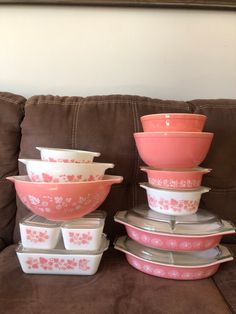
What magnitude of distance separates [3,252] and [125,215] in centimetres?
37

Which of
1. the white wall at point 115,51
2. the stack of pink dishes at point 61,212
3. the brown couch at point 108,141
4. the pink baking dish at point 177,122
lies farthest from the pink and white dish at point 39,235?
the white wall at point 115,51

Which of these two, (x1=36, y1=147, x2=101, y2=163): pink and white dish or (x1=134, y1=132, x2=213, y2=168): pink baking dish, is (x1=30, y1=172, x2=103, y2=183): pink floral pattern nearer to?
(x1=36, y1=147, x2=101, y2=163): pink and white dish

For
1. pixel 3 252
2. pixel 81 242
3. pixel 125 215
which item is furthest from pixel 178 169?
pixel 3 252

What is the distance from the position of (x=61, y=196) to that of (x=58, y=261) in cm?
17

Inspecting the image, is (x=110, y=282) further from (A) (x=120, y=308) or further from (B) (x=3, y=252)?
(B) (x=3, y=252)

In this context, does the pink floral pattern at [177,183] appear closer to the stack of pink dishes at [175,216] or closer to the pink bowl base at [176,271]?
the stack of pink dishes at [175,216]

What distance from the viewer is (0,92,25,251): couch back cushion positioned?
86cm

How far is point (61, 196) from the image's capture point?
2.06 ft

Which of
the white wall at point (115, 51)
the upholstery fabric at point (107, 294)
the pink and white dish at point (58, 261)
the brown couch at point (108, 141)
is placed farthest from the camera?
the white wall at point (115, 51)

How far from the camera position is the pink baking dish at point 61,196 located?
625 mm

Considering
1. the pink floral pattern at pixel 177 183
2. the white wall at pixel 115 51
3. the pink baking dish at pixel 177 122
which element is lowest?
the pink floral pattern at pixel 177 183

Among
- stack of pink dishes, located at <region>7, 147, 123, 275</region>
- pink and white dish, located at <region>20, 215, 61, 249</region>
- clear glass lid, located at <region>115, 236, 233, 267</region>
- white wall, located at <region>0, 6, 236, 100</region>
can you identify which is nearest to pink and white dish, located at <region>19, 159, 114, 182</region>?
stack of pink dishes, located at <region>7, 147, 123, 275</region>

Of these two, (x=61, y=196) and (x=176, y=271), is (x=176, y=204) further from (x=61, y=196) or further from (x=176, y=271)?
(x=61, y=196)

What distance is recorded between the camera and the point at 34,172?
26.0 inches
